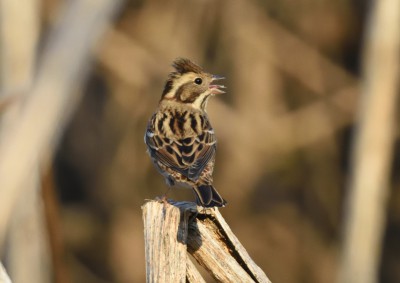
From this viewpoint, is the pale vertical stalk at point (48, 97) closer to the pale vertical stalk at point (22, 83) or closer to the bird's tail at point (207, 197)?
the bird's tail at point (207, 197)

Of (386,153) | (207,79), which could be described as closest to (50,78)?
(207,79)

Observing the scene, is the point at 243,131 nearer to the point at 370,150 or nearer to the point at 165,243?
the point at 370,150

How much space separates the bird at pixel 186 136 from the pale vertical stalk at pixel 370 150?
1.57 metres

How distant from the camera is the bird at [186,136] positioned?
11.7ft

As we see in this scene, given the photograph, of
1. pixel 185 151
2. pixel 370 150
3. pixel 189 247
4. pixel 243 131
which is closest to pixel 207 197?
pixel 189 247

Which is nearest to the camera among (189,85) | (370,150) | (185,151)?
(185,151)

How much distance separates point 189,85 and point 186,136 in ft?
1.21

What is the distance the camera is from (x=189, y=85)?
4207 mm

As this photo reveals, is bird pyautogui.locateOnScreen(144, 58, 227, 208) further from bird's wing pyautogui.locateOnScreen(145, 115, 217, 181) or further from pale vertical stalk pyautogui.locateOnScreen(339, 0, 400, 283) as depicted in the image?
pale vertical stalk pyautogui.locateOnScreen(339, 0, 400, 283)

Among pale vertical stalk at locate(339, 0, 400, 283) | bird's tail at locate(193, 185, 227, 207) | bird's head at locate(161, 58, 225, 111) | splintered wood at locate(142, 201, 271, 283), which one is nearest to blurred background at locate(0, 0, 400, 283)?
pale vertical stalk at locate(339, 0, 400, 283)

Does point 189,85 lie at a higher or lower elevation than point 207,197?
higher

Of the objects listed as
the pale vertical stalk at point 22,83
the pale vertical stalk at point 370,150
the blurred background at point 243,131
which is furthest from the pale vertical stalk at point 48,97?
the blurred background at point 243,131

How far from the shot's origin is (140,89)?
707 centimetres

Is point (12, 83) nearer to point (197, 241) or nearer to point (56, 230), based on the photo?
point (56, 230)
